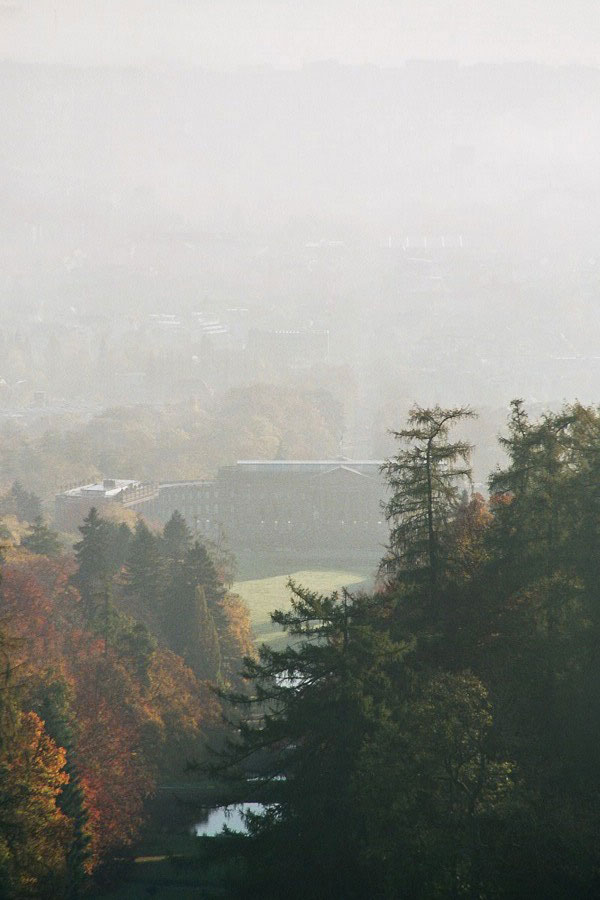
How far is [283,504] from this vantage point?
91.9 m

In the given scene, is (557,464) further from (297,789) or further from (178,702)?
(178,702)

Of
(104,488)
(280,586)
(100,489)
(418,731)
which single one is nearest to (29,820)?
(418,731)

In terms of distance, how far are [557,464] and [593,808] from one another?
7.37 m

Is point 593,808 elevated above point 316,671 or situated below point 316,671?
below

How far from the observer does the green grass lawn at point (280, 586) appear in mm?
58847

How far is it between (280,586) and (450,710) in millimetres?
50708

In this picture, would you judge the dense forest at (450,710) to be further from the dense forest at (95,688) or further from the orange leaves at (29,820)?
the dense forest at (95,688)

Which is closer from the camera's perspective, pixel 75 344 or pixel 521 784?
pixel 521 784

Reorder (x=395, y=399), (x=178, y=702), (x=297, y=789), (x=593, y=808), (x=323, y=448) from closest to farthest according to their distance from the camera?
(x=593, y=808), (x=297, y=789), (x=178, y=702), (x=323, y=448), (x=395, y=399)

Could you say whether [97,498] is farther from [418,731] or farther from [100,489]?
[418,731]

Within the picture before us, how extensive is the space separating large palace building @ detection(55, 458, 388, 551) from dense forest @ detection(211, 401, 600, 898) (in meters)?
63.4

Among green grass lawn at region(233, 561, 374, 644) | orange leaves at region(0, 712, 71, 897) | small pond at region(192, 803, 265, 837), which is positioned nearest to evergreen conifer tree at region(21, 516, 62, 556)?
green grass lawn at region(233, 561, 374, 644)

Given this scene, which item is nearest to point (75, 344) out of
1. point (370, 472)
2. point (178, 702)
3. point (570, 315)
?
point (570, 315)

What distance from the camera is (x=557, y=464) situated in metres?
25.1
